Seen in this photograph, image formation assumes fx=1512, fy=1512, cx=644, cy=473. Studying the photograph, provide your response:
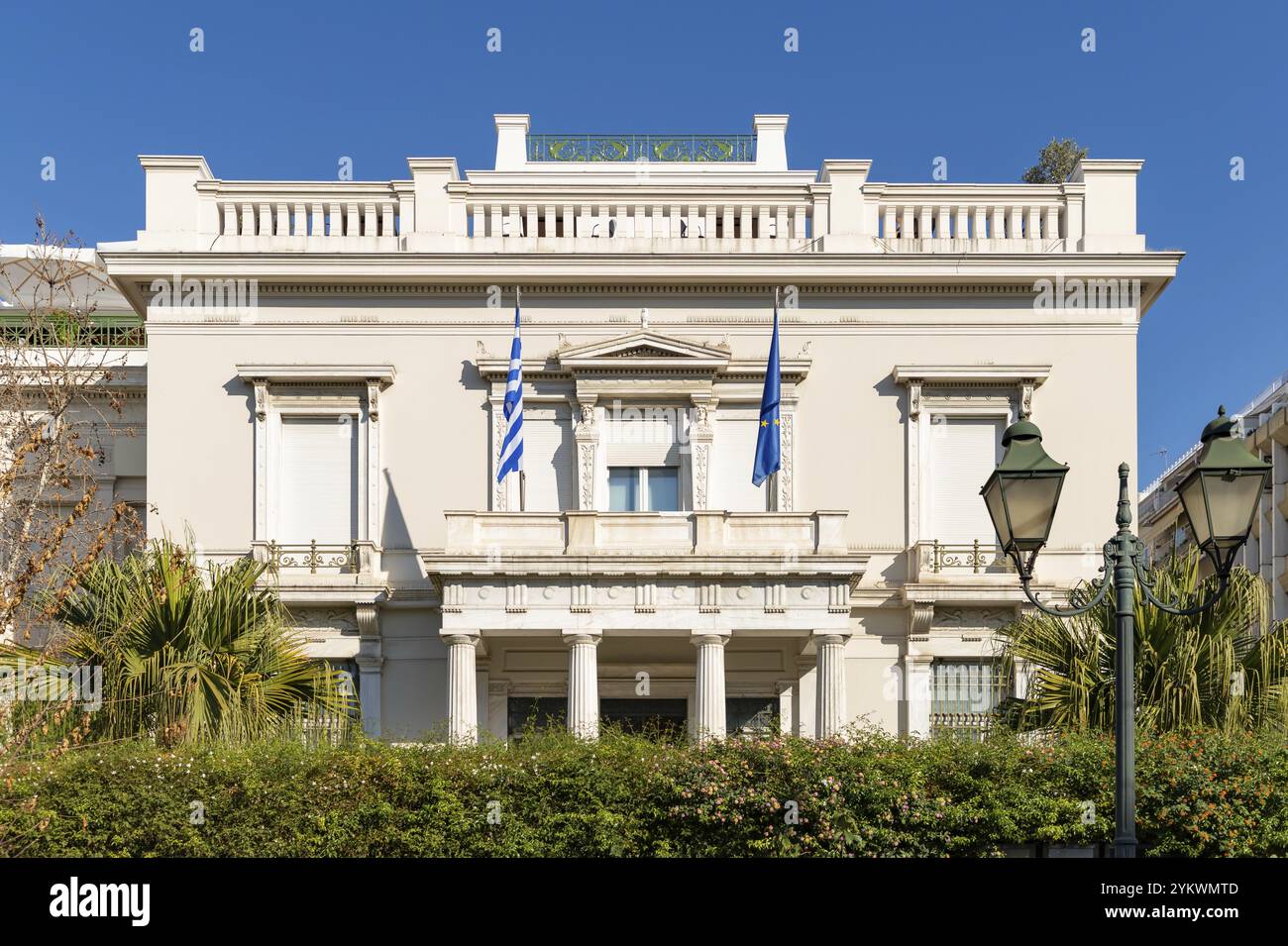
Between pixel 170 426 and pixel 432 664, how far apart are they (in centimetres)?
615

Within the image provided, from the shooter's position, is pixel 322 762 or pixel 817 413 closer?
pixel 322 762

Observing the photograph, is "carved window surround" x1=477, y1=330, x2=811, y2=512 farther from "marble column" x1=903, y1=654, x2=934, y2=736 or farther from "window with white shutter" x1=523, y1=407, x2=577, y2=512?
"marble column" x1=903, y1=654, x2=934, y2=736

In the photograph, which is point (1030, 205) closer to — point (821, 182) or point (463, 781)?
point (821, 182)

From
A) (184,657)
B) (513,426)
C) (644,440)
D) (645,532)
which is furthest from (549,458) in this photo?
(184,657)

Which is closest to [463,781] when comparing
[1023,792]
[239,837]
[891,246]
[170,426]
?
[239,837]

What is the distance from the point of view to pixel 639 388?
26047 millimetres

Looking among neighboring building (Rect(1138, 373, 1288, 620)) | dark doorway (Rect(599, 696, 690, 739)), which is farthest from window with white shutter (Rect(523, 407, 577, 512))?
neighboring building (Rect(1138, 373, 1288, 620))

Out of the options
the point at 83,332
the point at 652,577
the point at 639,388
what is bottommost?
the point at 652,577

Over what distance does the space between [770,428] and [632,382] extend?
2944mm

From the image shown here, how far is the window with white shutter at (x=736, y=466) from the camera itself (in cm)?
2612

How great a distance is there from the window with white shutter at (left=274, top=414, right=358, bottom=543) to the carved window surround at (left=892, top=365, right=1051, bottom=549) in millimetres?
9570

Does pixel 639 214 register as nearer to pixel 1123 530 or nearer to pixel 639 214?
pixel 639 214

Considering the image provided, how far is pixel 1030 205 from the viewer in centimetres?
2677

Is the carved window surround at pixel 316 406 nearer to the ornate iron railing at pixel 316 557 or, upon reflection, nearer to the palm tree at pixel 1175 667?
the ornate iron railing at pixel 316 557
